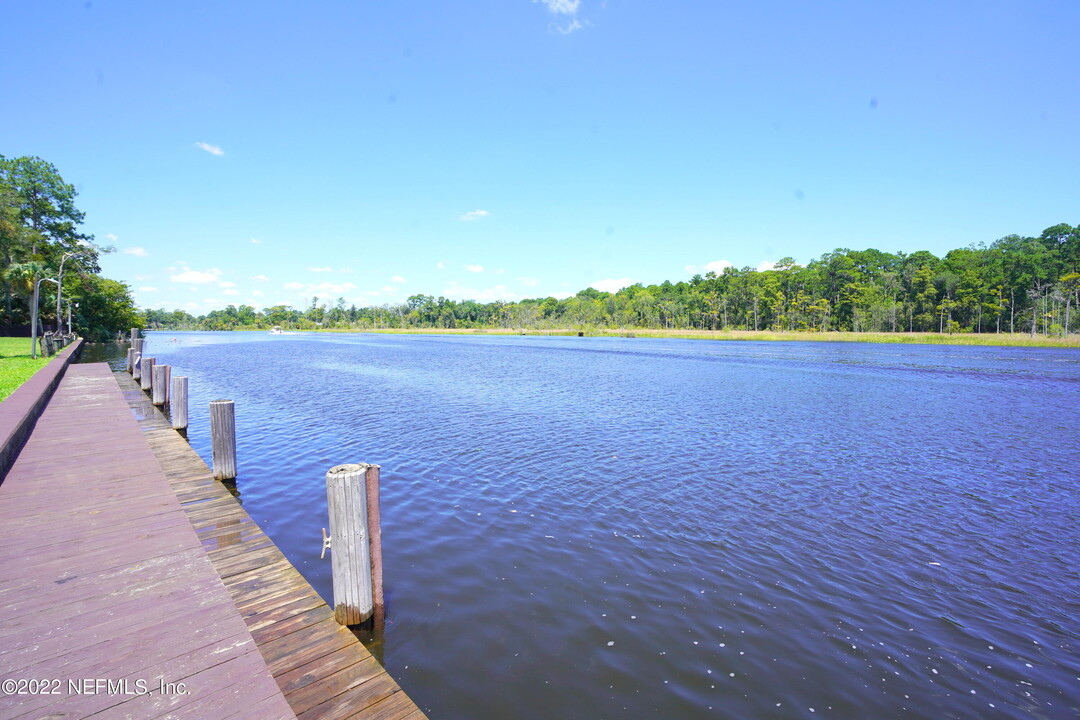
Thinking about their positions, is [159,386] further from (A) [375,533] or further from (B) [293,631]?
(B) [293,631]

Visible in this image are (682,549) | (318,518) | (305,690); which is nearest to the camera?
(305,690)

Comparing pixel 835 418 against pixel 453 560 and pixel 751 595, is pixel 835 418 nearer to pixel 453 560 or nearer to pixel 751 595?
pixel 751 595

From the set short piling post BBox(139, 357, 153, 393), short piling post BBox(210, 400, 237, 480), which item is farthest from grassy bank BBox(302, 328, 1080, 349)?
Result: short piling post BBox(210, 400, 237, 480)

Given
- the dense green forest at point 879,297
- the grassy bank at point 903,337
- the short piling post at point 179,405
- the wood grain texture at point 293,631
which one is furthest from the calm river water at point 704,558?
the dense green forest at point 879,297

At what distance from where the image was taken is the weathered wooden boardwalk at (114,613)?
277 cm

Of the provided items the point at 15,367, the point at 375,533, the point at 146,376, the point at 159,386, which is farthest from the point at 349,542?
the point at 15,367

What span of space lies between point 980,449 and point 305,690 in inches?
606

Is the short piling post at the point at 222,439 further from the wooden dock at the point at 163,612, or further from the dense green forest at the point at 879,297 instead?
the dense green forest at the point at 879,297

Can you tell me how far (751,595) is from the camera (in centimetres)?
541

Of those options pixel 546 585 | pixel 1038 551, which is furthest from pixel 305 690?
pixel 1038 551

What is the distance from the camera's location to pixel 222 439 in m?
7.95

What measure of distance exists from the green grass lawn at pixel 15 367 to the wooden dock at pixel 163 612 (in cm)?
968

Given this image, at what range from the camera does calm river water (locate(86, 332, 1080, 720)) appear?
406cm

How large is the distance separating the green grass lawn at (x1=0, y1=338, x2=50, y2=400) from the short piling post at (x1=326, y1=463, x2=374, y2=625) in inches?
517
